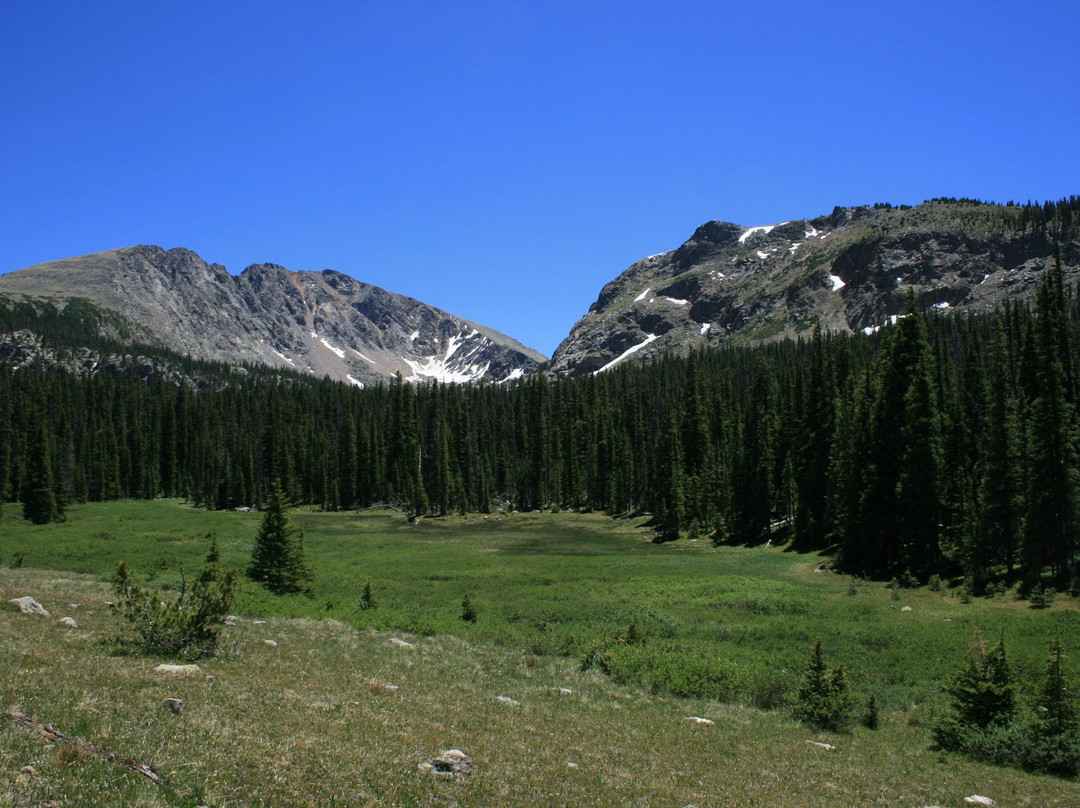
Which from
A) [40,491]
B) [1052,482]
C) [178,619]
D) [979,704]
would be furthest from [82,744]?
[40,491]

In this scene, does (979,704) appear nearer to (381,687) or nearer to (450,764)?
(450,764)

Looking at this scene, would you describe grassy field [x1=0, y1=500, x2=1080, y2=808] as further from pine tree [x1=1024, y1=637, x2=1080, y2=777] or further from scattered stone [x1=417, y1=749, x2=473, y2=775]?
Result: pine tree [x1=1024, y1=637, x2=1080, y2=777]

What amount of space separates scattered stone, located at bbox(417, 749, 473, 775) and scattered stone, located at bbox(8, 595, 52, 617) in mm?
13488

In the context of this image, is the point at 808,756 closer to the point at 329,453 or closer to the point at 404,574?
the point at 404,574

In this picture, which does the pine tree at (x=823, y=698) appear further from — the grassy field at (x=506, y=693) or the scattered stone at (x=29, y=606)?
the scattered stone at (x=29, y=606)

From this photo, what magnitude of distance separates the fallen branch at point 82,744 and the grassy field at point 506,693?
0.58ft

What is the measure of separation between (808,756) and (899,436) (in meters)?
35.9

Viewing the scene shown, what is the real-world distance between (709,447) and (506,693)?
73.4 metres

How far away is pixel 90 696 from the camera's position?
995 cm

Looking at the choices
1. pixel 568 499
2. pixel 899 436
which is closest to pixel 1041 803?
pixel 899 436

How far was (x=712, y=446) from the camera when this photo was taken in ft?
291

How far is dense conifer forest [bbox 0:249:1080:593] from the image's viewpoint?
119 ft

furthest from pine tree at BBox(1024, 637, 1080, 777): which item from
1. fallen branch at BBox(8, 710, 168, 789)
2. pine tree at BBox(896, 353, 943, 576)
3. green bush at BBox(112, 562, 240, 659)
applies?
pine tree at BBox(896, 353, 943, 576)

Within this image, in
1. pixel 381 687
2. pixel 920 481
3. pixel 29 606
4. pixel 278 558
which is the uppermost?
pixel 920 481
